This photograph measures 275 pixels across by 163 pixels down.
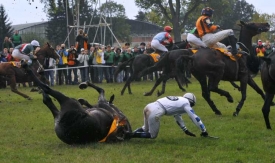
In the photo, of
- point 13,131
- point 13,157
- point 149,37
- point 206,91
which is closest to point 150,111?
point 13,157

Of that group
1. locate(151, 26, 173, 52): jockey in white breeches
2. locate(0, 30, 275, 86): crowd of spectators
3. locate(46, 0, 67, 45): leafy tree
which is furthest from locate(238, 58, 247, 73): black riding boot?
locate(46, 0, 67, 45): leafy tree

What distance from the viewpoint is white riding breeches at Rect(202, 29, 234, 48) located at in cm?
1351

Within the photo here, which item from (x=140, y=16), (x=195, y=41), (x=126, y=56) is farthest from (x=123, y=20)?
(x=195, y=41)

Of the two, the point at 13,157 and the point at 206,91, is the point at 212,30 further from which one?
the point at 13,157

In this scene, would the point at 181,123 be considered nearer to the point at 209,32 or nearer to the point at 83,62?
the point at 209,32

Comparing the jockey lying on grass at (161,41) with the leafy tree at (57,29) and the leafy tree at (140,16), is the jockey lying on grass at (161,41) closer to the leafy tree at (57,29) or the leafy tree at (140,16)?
the leafy tree at (57,29)

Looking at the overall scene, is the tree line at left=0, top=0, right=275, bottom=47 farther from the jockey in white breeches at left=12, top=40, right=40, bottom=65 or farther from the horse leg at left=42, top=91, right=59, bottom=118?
the horse leg at left=42, top=91, right=59, bottom=118

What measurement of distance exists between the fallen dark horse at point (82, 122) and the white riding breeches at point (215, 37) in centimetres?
523

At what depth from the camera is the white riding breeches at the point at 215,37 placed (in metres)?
13.5

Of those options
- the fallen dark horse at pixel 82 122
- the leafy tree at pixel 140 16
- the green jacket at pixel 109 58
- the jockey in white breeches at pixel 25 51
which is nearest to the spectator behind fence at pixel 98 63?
the green jacket at pixel 109 58

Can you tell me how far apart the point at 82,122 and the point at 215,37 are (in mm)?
6247

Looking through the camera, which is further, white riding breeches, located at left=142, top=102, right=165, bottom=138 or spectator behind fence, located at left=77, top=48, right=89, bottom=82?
spectator behind fence, located at left=77, top=48, right=89, bottom=82

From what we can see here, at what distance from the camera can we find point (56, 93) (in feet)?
28.3

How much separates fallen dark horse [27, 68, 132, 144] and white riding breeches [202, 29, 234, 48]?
5226 millimetres
